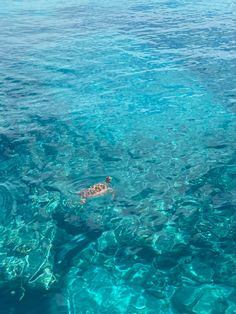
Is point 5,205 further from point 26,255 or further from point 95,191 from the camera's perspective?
point 95,191

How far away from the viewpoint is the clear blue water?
508 cm

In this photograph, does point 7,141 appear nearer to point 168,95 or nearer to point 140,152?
point 140,152

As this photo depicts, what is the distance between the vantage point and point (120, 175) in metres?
7.37

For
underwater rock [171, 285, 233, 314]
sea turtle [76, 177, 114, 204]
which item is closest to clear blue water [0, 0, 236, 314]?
underwater rock [171, 285, 233, 314]

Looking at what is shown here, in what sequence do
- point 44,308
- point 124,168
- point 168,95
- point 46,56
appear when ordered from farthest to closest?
point 46,56, point 168,95, point 124,168, point 44,308

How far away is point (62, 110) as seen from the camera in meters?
10.1

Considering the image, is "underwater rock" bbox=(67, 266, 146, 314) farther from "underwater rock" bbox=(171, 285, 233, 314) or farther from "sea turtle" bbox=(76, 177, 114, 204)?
"sea turtle" bbox=(76, 177, 114, 204)

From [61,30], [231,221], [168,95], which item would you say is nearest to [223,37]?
[168,95]

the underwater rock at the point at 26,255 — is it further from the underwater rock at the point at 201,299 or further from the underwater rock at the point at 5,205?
the underwater rock at the point at 201,299

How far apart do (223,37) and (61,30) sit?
8.26 meters

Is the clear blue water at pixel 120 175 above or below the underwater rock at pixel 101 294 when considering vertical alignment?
above

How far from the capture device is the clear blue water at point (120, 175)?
508cm

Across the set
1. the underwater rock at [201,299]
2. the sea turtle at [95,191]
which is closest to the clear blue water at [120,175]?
the underwater rock at [201,299]

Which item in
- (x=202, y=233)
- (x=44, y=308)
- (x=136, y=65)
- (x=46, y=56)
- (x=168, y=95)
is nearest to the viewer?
(x=44, y=308)
